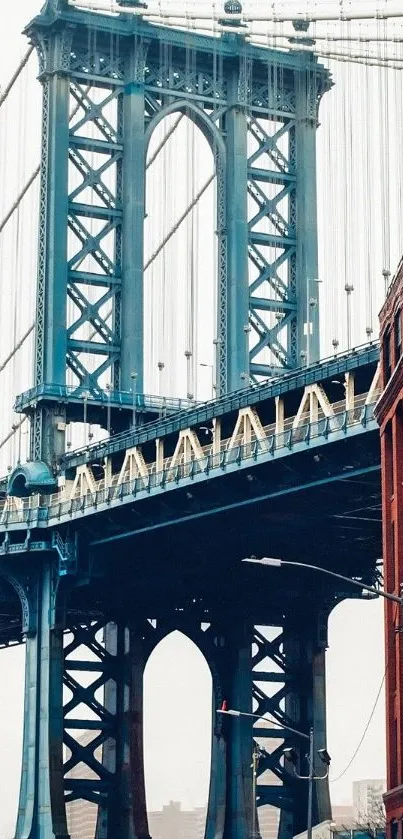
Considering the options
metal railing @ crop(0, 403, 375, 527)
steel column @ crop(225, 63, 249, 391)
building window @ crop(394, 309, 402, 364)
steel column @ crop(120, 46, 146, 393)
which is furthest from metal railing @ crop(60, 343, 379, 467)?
building window @ crop(394, 309, 402, 364)

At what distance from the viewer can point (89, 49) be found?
121000mm

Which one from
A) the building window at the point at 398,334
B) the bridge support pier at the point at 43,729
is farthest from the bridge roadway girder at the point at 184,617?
the building window at the point at 398,334

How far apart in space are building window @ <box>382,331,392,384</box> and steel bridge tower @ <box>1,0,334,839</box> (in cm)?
4368

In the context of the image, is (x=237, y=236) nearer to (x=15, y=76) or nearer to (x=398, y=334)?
(x=15, y=76)

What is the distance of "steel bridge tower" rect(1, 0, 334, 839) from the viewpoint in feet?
382

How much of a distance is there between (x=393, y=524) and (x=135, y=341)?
50.1 m

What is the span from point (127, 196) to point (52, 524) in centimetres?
1887

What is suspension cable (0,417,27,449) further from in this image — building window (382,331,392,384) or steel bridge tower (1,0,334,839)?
building window (382,331,392,384)

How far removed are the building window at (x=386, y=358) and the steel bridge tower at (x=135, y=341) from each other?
4368 cm

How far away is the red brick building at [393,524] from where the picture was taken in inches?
2606

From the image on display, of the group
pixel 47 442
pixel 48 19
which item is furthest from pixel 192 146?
pixel 47 442

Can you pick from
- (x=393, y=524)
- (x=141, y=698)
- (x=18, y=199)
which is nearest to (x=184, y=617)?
(x=141, y=698)

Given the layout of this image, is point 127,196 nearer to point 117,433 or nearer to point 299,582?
point 117,433

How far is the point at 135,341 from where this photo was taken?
118875mm
